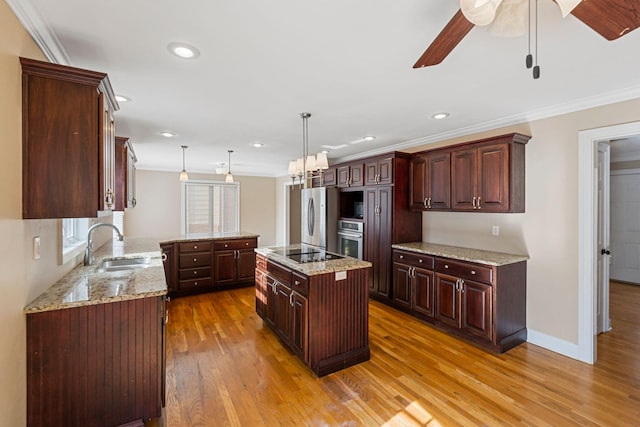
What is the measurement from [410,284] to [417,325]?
19.7 inches

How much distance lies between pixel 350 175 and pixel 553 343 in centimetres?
328

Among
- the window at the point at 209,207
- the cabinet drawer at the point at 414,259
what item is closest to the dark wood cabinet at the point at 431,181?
the cabinet drawer at the point at 414,259

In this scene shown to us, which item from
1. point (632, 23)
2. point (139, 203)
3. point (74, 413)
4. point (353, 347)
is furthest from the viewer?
point (139, 203)

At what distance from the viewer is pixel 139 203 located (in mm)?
6953

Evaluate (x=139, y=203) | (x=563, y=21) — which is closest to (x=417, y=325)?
(x=563, y=21)

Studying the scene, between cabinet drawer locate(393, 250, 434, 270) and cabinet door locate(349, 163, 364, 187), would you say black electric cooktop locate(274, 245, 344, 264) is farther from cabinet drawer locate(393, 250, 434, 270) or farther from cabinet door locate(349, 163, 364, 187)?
cabinet door locate(349, 163, 364, 187)

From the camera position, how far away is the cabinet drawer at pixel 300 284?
2584 millimetres

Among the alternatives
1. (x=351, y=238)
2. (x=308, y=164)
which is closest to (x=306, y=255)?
(x=308, y=164)

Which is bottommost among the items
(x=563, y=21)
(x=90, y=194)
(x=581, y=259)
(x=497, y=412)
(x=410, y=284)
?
(x=497, y=412)

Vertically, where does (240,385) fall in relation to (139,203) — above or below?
below

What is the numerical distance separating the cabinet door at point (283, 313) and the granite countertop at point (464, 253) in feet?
5.83

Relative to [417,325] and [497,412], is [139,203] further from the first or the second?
[497,412]

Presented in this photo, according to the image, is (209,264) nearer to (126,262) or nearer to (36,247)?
(126,262)

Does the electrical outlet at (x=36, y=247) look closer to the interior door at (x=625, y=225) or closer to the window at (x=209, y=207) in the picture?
the window at (x=209, y=207)
